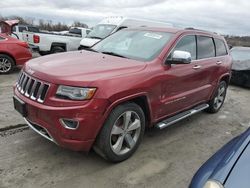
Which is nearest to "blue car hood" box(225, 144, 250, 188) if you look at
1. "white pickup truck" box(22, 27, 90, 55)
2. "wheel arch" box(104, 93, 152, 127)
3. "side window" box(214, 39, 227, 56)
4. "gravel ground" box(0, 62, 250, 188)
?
Answer: "gravel ground" box(0, 62, 250, 188)

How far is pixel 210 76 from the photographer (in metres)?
5.71

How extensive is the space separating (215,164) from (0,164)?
2.66 meters

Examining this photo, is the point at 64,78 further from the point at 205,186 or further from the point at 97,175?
the point at 205,186

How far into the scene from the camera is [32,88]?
12.0ft

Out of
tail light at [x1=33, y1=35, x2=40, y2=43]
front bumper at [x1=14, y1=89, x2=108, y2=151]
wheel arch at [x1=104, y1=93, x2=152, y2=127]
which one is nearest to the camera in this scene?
front bumper at [x1=14, y1=89, x2=108, y2=151]

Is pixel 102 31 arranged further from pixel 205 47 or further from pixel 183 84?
pixel 183 84

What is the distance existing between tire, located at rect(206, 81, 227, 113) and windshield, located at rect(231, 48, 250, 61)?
450 centimetres

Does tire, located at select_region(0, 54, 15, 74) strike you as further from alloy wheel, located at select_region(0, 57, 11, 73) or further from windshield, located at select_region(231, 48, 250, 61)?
windshield, located at select_region(231, 48, 250, 61)

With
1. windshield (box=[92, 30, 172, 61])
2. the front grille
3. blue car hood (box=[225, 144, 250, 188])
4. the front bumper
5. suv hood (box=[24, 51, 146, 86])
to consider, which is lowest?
the front bumper

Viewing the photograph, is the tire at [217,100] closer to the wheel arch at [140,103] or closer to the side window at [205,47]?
the side window at [205,47]

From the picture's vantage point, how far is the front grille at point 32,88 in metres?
3.48

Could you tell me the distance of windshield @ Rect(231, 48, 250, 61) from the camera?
1075cm

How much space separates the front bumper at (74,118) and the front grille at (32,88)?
88 millimetres

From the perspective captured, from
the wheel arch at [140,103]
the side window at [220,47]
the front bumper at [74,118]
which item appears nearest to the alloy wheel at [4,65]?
the side window at [220,47]
